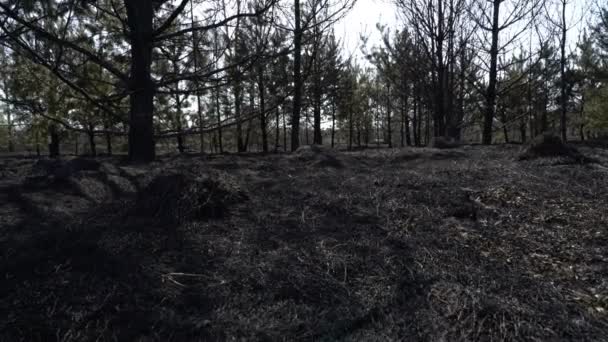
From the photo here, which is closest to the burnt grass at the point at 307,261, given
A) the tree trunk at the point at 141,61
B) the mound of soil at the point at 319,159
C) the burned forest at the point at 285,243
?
the burned forest at the point at 285,243

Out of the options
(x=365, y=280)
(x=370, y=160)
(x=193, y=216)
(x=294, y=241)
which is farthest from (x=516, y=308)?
(x=370, y=160)

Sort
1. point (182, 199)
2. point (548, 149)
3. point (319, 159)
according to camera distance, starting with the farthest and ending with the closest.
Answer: point (319, 159), point (548, 149), point (182, 199)

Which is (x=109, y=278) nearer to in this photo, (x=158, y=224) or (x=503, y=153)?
(x=158, y=224)

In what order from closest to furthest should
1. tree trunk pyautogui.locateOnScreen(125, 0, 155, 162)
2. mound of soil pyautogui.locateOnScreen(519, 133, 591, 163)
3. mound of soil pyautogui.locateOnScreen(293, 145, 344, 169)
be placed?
1. tree trunk pyautogui.locateOnScreen(125, 0, 155, 162)
2. mound of soil pyautogui.locateOnScreen(519, 133, 591, 163)
3. mound of soil pyautogui.locateOnScreen(293, 145, 344, 169)

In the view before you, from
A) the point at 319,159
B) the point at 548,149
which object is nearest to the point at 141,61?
the point at 319,159

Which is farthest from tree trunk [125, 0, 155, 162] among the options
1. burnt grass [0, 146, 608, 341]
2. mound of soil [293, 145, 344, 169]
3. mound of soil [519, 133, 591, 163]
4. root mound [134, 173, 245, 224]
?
mound of soil [519, 133, 591, 163]

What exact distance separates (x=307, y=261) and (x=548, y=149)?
498cm

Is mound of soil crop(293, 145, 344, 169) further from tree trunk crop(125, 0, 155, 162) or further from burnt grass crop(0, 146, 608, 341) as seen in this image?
tree trunk crop(125, 0, 155, 162)

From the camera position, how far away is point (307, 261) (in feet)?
6.43

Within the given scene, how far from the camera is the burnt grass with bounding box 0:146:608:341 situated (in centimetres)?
137

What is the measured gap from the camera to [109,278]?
171 cm

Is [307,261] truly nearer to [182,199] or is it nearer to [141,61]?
[182,199]

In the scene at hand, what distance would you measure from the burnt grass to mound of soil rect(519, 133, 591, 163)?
147 cm

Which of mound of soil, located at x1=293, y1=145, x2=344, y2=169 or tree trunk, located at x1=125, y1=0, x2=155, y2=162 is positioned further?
mound of soil, located at x1=293, y1=145, x2=344, y2=169
